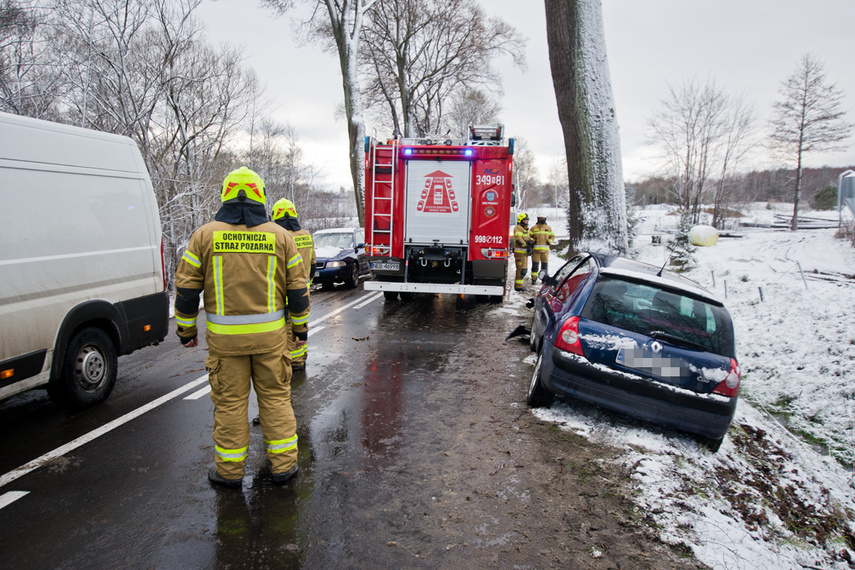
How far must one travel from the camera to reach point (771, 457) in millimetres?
4188

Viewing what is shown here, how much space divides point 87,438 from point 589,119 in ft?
27.2

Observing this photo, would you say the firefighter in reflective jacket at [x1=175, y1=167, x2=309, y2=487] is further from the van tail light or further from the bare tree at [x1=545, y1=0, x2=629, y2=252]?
the bare tree at [x1=545, y1=0, x2=629, y2=252]

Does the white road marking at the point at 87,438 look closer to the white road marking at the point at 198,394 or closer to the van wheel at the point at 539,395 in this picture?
the white road marking at the point at 198,394

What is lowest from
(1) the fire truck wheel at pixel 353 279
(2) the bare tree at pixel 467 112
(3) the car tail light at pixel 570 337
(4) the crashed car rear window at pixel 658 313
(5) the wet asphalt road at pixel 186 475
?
(5) the wet asphalt road at pixel 186 475

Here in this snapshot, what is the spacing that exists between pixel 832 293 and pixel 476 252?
→ 666 cm

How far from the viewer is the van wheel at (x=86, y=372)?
4074 millimetres

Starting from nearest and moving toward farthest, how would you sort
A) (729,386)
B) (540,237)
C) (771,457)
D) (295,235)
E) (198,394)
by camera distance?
(729,386) → (771,457) → (198,394) → (295,235) → (540,237)

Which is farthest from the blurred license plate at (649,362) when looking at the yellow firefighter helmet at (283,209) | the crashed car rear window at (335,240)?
the crashed car rear window at (335,240)

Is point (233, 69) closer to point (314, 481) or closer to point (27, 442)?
point (27, 442)

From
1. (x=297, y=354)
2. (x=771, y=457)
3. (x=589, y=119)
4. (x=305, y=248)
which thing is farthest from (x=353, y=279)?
(x=771, y=457)

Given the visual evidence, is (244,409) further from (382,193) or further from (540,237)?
(540,237)

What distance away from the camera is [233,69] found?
1847 cm

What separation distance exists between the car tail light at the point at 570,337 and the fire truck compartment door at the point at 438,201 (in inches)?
194

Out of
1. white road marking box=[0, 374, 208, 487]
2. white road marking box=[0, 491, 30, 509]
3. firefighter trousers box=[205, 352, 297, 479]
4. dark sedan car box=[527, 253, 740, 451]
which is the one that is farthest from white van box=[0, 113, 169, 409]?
dark sedan car box=[527, 253, 740, 451]
